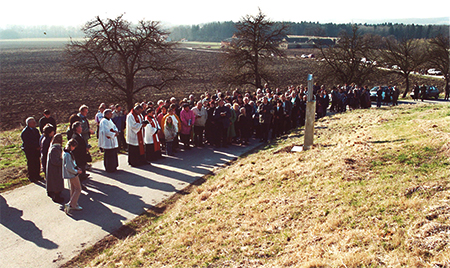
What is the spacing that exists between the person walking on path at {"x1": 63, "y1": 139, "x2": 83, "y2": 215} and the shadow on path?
2.70ft

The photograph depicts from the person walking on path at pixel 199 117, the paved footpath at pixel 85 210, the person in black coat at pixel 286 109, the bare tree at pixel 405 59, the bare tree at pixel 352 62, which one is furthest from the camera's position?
the bare tree at pixel 405 59

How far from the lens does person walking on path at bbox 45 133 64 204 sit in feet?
25.6

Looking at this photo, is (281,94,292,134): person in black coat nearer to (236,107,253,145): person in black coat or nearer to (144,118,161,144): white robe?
(236,107,253,145): person in black coat

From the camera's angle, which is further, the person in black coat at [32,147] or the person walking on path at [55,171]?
the person in black coat at [32,147]

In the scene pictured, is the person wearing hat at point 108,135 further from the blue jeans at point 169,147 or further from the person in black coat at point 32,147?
the blue jeans at point 169,147

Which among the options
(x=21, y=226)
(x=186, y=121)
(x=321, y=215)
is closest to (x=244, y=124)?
(x=186, y=121)

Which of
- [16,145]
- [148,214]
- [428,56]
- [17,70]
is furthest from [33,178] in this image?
[17,70]

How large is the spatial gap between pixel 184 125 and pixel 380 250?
9.45 meters

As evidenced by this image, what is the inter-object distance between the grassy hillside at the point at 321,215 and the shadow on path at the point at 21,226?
4.04 feet

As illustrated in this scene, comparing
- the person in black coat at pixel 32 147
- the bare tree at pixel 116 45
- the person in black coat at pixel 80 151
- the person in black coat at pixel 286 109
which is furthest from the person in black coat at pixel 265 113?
the bare tree at pixel 116 45

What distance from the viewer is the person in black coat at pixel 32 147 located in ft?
31.3

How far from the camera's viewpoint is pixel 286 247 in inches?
206

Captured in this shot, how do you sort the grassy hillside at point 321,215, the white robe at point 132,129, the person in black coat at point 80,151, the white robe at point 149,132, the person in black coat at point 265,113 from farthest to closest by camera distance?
the person in black coat at point 265,113 < the white robe at point 149,132 < the white robe at point 132,129 < the person in black coat at point 80,151 < the grassy hillside at point 321,215

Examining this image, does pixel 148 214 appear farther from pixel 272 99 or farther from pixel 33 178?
pixel 272 99
